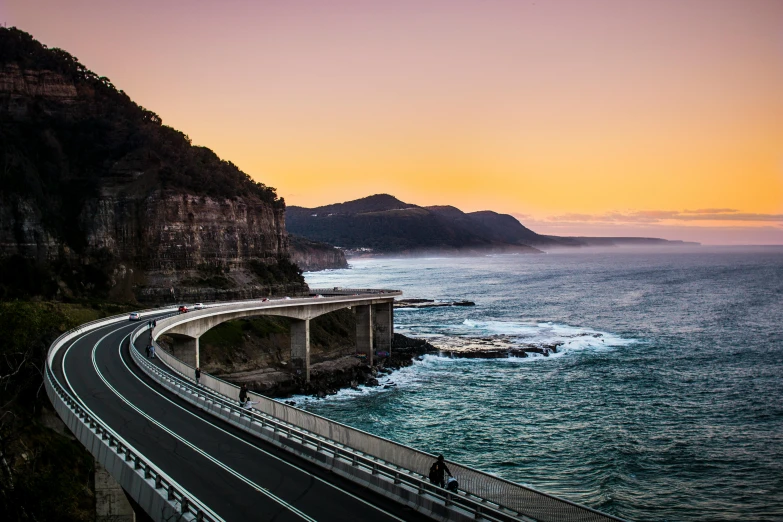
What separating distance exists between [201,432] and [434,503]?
13.3 metres

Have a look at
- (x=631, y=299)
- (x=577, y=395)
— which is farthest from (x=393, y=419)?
(x=631, y=299)

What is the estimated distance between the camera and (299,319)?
77.9 m

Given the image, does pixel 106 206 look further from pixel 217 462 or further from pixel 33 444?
pixel 217 462

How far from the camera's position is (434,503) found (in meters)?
20.7

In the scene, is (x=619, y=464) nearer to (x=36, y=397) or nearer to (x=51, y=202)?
(x=36, y=397)

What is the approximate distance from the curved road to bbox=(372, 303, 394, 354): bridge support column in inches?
2147

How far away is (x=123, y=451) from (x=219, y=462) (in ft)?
11.2

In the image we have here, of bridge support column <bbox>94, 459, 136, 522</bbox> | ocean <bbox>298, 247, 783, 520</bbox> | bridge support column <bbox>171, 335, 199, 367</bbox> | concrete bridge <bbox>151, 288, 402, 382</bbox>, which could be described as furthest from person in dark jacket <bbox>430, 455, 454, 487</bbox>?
bridge support column <bbox>171, 335, 199, 367</bbox>

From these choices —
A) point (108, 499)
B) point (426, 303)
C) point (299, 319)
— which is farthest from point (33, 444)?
point (426, 303)

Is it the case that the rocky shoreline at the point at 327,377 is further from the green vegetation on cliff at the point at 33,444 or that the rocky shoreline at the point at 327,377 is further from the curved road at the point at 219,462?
the curved road at the point at 219,462

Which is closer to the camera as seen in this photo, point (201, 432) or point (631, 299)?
point (201, 432)

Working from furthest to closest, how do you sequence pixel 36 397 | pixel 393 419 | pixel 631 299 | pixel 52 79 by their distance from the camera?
pixel 631 299 → pixel 52 79 → pixel 393 419 → pixel 36 397

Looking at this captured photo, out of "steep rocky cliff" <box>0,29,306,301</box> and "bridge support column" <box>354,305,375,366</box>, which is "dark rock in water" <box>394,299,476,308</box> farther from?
"bridge support column" <box>354,305,375,366</box>

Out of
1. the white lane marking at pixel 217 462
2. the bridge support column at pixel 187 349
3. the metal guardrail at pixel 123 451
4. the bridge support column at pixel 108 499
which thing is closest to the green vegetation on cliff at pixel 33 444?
the bridge support column at pixel 108 499
